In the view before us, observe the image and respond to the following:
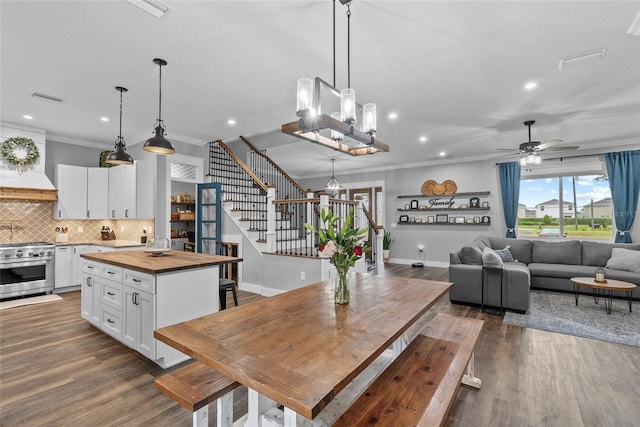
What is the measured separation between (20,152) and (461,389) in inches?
280

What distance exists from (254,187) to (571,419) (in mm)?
6021

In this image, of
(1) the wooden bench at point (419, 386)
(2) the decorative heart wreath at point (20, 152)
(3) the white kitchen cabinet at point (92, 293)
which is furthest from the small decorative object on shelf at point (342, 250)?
(2) the decorative heart wreath at point (20, 152)

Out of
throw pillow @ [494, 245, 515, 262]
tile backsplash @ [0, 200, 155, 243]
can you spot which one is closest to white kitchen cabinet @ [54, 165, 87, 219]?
tile backsplash @ [0, 200, 155, 243]

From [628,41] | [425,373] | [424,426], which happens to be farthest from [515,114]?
[424,426]

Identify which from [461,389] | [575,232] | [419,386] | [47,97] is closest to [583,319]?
[461,389]

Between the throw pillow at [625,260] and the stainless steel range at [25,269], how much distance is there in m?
9.45

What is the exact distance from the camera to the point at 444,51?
2.85m

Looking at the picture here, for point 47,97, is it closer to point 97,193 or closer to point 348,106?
point 97,193

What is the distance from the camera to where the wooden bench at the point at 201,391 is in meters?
1.49

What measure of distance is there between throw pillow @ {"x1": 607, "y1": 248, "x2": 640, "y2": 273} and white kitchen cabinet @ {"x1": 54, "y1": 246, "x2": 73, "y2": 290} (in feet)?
30.6

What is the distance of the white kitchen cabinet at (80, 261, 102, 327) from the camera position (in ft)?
11.5

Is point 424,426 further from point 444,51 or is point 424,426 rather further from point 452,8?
point 444,51

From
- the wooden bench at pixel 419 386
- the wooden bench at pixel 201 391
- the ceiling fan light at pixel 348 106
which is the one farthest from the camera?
the ceiling fan light at pixel 348 106

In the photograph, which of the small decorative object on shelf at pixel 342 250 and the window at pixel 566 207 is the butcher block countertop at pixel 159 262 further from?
the window at pixel 566 207
